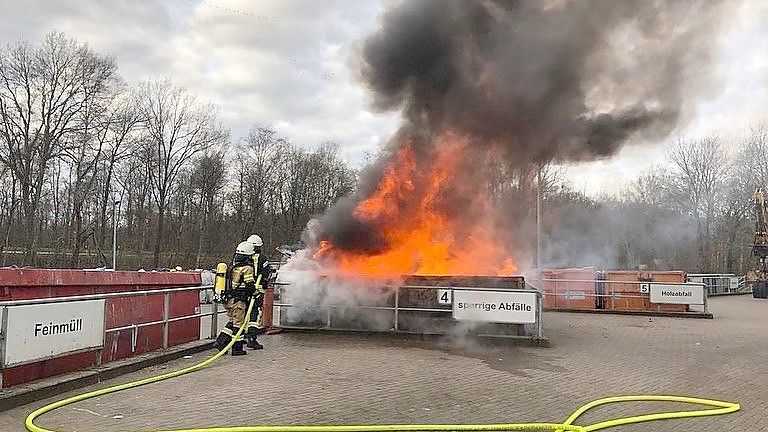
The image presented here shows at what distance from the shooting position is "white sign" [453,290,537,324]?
1138 centimetres

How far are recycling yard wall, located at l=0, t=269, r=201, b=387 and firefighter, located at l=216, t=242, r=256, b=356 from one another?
84cm

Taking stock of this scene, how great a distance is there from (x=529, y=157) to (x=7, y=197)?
4264 cm

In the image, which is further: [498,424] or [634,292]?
[634,292]

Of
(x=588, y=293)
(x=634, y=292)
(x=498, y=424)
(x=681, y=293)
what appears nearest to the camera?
(x=498, y=424)

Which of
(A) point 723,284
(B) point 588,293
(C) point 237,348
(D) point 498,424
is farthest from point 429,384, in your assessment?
(A) point 723,284

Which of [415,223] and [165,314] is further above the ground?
[415,223]

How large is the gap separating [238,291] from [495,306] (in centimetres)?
475

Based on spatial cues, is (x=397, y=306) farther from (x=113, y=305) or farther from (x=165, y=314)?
(x=113, y=305)

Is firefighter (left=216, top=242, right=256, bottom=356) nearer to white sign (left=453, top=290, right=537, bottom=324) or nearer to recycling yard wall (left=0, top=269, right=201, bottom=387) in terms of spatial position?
recycling yard wall (left=0, top=269, right=201, bottom=387)

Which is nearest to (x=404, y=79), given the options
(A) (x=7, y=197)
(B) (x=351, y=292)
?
(B) (x=351, y=292)

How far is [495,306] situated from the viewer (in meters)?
11.5

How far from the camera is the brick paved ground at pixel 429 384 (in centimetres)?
606

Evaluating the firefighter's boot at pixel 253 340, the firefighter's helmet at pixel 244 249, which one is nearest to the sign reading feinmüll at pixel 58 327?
the firefighter's helmet at pixel 244 249

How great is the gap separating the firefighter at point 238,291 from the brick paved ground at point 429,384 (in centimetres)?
57
